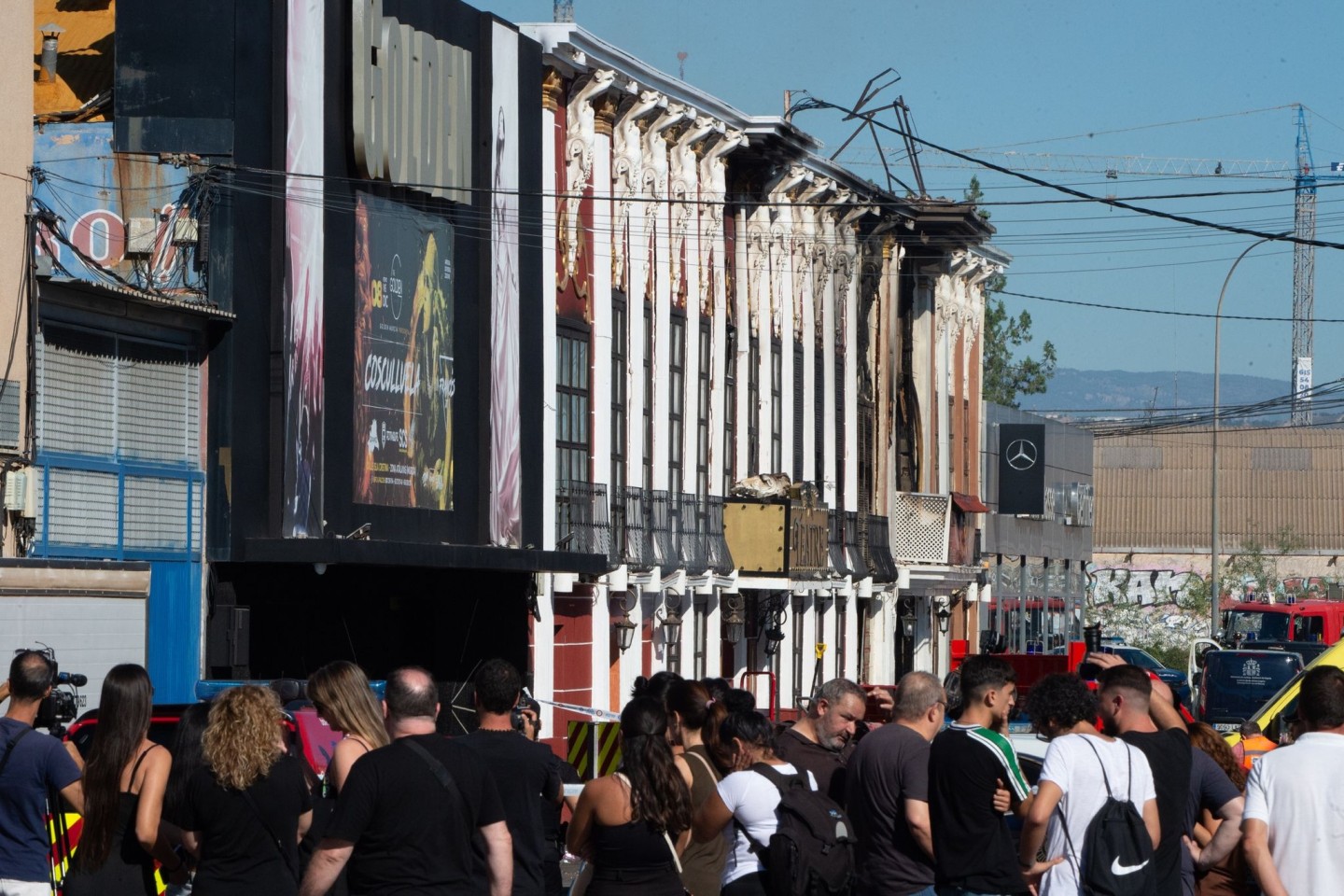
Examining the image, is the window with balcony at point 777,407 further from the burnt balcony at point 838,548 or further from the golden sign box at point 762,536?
the burnt balcony at point 838,548

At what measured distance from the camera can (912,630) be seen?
168 ft

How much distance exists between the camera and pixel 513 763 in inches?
379

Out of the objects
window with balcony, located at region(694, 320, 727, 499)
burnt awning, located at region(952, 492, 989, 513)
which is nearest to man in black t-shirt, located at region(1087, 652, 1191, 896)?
window with balcony, located at region(694, 320, 727, 499)

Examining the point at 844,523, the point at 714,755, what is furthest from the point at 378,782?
the point at 844,523

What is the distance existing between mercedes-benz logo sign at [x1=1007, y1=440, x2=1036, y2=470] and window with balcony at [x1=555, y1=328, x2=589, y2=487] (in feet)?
92.8

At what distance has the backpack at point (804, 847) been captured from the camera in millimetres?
10102

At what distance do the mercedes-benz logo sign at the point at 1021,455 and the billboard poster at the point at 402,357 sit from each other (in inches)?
1309

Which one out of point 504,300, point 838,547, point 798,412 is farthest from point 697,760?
point 838,547

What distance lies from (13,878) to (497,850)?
2078 mm

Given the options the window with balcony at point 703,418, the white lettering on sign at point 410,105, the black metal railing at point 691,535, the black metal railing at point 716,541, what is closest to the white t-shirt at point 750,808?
the white lettering on sign at point 410,105

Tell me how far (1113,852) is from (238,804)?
345 centimetres

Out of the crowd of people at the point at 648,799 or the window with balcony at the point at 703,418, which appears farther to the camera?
the window with balcony at the point at 703,418

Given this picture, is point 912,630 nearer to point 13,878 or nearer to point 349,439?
point 349,439

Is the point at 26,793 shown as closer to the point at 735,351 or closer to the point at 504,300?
the point at 504,300
